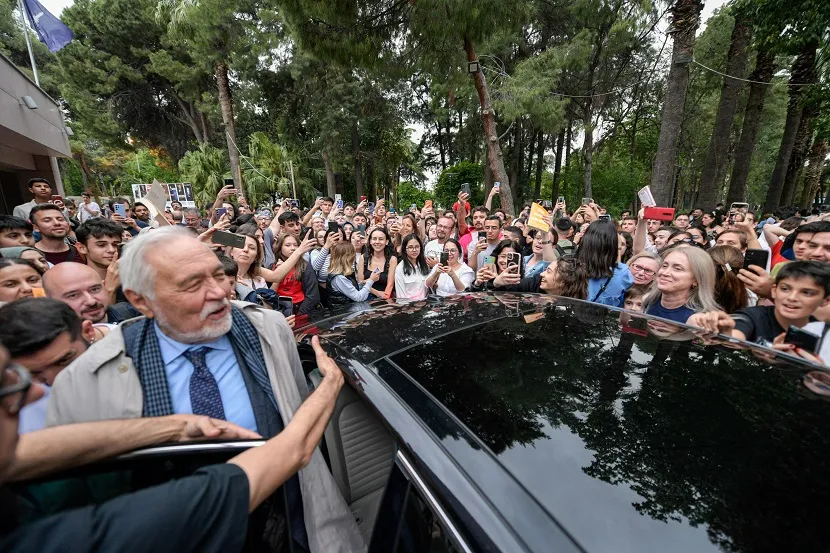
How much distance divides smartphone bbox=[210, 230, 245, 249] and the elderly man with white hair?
1391mm

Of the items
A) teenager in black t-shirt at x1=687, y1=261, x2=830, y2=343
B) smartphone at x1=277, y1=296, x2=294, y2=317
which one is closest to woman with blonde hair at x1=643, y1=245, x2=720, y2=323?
teenager in black t-shirt at x1=687, y1=261, x2=830, y2=343

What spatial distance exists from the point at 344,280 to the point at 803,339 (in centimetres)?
375

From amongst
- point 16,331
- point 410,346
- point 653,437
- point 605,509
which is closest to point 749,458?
point 653,437

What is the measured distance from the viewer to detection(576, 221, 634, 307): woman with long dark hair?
3.22 metres

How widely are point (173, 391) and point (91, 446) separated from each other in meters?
0.54

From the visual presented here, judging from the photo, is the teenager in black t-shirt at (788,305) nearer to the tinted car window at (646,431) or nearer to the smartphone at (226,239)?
the tinted car window at (646,431)

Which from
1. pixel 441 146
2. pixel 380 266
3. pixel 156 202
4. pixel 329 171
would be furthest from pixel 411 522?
pixel 441 146

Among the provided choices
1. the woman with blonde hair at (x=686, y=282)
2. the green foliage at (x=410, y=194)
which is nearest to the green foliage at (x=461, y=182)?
the green foliage at (x=410, y=194)

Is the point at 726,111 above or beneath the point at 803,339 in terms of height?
above

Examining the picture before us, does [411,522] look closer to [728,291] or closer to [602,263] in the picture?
[602,263]

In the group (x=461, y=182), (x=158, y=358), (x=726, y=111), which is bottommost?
(x=158, y=358)

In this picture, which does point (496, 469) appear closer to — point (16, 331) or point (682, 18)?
point (16, 331)

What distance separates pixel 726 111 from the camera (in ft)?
38.6

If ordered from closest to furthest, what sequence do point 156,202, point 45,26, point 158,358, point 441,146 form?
point 158,358
point 156,202
point 45,26
point 441,146
